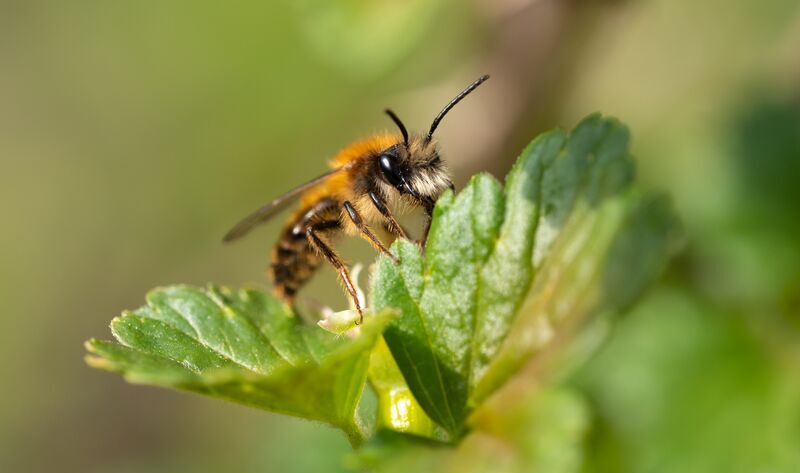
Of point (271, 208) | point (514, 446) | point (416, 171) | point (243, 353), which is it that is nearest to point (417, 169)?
point (416, 171)

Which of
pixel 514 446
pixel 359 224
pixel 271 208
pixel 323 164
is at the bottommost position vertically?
pixel 323 164

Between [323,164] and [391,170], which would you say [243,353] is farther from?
[323,164]

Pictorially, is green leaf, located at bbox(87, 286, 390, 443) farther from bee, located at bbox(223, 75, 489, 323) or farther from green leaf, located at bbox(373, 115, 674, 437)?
bee, located at bbox(223, 75, 489, 323)

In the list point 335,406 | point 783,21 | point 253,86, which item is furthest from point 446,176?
point 253,86

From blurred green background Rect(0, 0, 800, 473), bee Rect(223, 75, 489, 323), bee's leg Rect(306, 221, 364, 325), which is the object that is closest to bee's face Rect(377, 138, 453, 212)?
bee Rect(223, 75, 489, 323)

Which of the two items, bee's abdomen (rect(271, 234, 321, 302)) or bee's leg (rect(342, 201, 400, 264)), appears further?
bee's abdomen (rect(271, 234, 321, 302))

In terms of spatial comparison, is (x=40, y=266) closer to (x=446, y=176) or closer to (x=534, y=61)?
(x=534, y=61)

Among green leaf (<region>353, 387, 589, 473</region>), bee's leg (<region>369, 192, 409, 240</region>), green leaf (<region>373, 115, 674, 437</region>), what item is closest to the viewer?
green leaf (<region>353, 387, 589, 473</region>)
